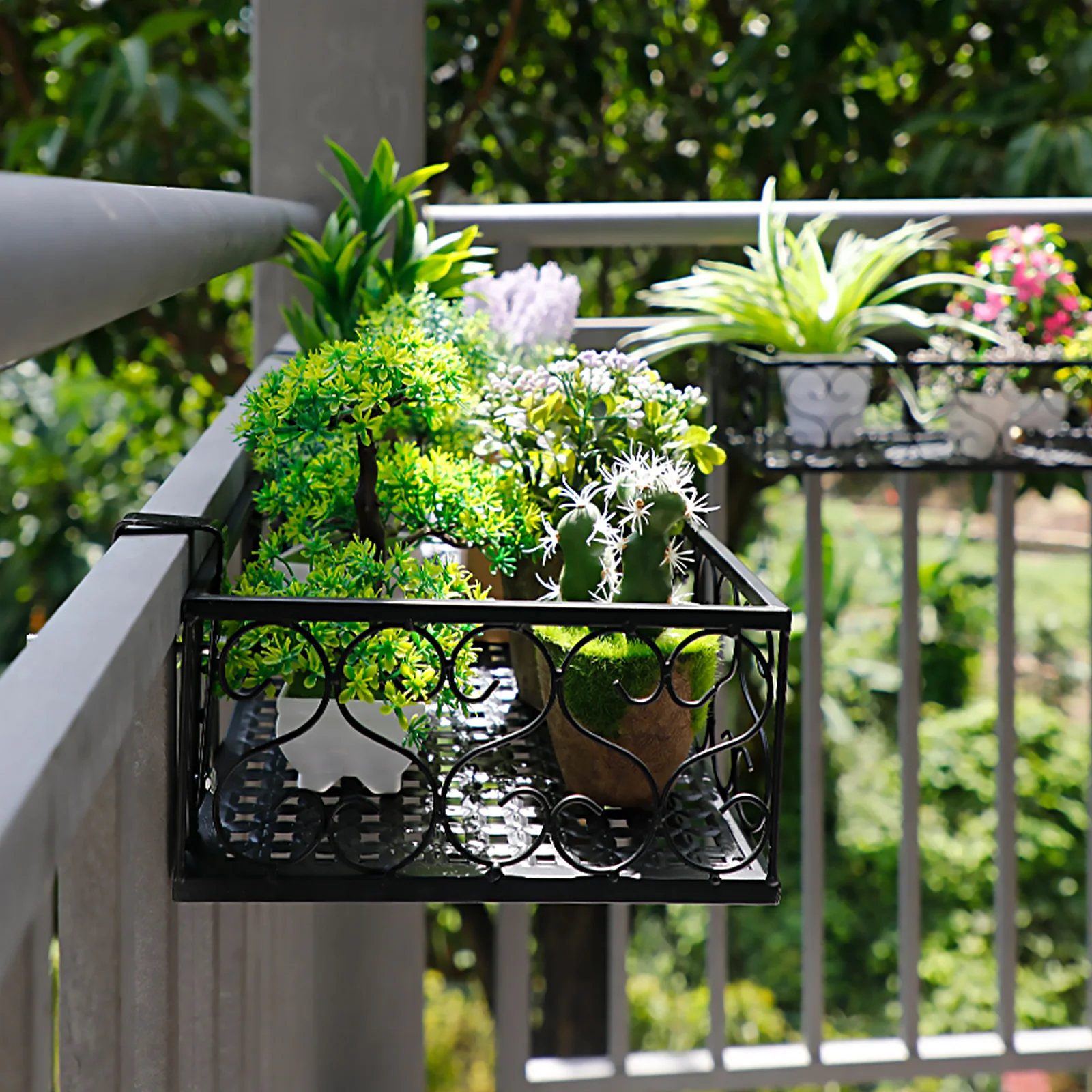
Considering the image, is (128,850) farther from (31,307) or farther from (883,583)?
(883,583)

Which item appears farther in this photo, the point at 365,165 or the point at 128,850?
the point at 365,165

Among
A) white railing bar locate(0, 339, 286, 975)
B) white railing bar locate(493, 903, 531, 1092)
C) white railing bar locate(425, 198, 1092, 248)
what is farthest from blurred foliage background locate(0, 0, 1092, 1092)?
white railing bar locate(0, 339, 286, 975)

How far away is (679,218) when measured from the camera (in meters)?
1.41

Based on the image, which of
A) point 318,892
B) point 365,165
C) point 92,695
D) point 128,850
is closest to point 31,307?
point 92,695

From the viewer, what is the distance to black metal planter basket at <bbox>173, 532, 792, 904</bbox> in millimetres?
611

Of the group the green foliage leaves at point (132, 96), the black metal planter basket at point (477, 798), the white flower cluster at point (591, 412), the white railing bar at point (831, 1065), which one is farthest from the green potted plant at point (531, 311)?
the green foliage leaves at point (132, 96)

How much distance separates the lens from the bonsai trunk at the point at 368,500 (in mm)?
746

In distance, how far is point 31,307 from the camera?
1.04 feet

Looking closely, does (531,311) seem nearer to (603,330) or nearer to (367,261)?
(367,261)

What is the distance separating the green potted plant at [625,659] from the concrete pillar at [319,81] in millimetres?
696

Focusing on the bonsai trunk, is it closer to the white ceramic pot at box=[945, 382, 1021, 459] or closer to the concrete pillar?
the concrete pillar

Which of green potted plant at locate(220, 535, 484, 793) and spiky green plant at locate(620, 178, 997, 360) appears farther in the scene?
spiky green plant at locate(620, 178, 997, 360)

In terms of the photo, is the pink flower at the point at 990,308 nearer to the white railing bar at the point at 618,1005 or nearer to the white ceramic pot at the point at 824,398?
the white ceramic pot at the point at 824,398

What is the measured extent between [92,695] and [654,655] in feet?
1.16
